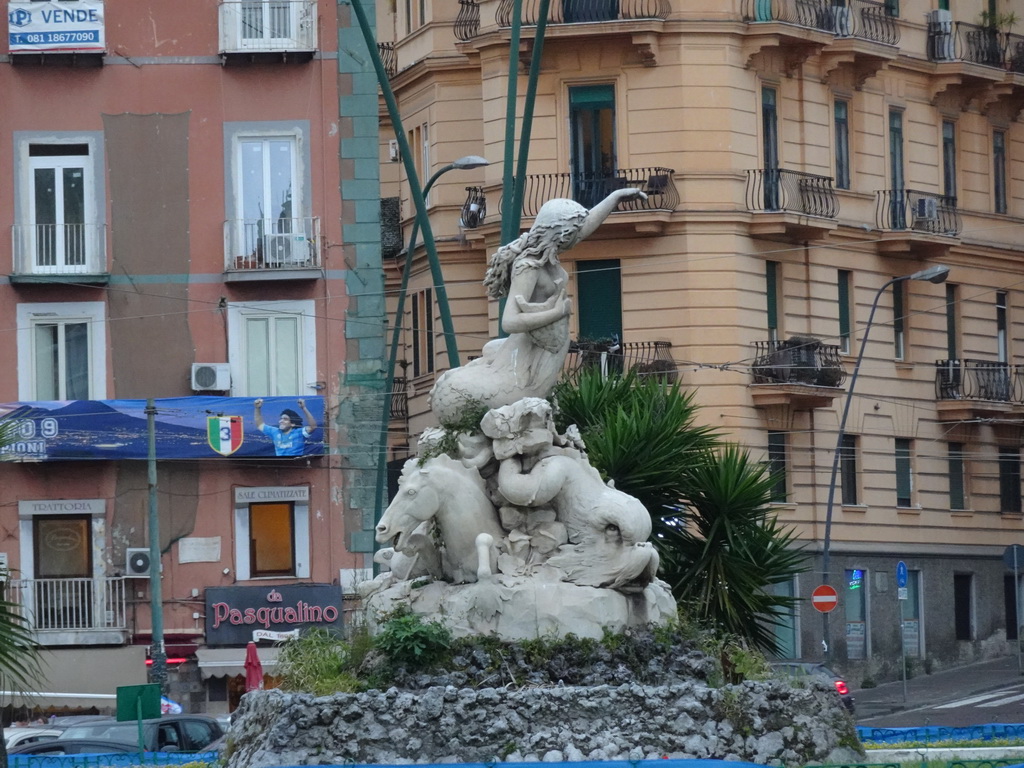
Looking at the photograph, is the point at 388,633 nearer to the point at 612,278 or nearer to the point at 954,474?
the point at 612,278

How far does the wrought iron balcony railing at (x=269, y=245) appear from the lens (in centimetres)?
3834

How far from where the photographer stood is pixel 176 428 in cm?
3788

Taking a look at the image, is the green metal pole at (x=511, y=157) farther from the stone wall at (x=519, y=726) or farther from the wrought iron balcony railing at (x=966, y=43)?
the wrought iron balcony railing at (x=966, y=43)

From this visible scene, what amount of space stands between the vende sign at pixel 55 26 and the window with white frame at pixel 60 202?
1.39m

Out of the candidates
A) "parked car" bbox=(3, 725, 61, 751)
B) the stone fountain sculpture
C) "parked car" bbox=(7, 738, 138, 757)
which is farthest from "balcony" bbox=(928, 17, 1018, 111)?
the stone fountain sculpture

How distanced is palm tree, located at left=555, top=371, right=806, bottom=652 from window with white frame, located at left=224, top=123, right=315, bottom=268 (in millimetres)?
15878

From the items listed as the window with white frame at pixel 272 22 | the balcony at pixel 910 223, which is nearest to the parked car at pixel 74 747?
the window with white frame at pixel 272 22

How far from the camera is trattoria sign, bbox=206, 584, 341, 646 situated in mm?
37562

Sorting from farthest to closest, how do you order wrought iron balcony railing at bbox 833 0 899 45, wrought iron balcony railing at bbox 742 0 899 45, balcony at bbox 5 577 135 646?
1. wrought iron balcony railing at bbox 833 0 899 45
2. wrought iron balcony railing at bbox 742 0 899 45
3. balcony at bbox 5 577 135 646

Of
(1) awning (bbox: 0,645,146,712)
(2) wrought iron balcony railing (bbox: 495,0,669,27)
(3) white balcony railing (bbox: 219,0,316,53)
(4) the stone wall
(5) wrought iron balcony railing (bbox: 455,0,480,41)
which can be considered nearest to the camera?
(4) the stone wall

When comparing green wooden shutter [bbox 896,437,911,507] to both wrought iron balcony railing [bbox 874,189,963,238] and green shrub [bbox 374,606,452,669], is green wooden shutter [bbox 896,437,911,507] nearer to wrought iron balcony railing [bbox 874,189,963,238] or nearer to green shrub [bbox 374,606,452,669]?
wrought iron balcony railing [bbox 874,189,963,238]

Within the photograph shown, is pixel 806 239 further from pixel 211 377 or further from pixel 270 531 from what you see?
pixel 211 377

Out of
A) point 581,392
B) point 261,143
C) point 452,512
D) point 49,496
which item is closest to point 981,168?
point 261,143

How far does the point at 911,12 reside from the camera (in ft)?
154
